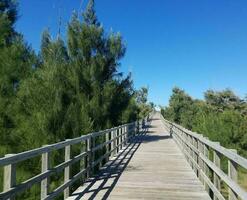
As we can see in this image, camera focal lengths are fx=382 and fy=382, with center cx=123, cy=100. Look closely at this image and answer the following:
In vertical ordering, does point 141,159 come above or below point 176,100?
below

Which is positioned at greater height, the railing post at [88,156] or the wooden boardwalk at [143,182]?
the railing post at [88,156]

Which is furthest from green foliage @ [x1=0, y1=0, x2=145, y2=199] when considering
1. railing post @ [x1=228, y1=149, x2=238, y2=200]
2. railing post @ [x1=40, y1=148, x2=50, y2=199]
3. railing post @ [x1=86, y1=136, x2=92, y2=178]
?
railing post @ [x1=228, y1=149, x2=238, y2=200]

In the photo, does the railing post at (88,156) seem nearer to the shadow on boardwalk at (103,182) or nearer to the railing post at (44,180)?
the shadow on boardwalk at (103,182)

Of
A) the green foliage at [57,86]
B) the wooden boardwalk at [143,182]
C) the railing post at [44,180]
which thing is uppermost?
the green foliage at [57,86]

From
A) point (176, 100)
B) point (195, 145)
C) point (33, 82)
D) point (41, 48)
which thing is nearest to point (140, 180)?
point (195, 145)

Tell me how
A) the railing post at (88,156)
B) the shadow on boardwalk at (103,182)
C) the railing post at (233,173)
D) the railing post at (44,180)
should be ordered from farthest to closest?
1. the railing post at (88,156)
2. the shadow on boardwalk at (103,182)
3. the railing post at (44,180)
4. the railing post at (233,173)

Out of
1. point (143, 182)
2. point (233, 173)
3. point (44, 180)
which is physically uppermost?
point (233, 173)

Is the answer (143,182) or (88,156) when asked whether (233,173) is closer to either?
(143,182)

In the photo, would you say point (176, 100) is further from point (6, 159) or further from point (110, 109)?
point (6, 159)

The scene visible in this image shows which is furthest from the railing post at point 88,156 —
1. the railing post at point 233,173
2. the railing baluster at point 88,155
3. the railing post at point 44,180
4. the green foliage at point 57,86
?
the railing post at point 233,173

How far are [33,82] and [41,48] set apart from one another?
29.1ft

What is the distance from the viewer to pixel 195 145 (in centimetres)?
986

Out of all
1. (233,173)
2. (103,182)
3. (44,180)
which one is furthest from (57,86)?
(233,173)

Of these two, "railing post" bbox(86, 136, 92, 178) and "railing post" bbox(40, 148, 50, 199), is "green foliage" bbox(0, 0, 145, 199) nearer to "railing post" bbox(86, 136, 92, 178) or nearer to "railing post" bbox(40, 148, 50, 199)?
"railing post" bbox(86, 136, 92, 178)
